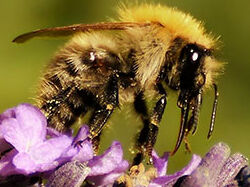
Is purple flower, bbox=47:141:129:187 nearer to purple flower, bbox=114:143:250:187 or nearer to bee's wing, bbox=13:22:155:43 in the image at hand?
purple flower, bbox=114:143:250:187

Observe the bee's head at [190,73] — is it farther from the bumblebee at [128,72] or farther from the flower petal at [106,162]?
the flower petal at [106,162]

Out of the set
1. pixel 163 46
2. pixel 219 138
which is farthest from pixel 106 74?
pixel 219 138

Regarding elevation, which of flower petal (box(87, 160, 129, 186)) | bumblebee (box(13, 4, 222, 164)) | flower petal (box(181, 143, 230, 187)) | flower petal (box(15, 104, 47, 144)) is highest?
bumblebee (box(13, 4, 222, 164))

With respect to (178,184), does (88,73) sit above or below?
above

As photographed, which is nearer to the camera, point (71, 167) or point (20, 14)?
point (71, 167)

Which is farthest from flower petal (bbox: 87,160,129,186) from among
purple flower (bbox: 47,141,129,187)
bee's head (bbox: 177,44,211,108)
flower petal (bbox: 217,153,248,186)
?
bee's head (bbox: 177,44,211,108)

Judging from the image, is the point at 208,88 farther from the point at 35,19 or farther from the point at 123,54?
the point at 35,19

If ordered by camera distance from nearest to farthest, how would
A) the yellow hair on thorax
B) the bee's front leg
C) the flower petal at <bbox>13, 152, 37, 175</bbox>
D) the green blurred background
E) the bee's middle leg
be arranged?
the flower petal at <bbox>13, 152, 37, 175</bbox>
the bee's middle leg
the bee's front leg
the yellow hair on thorax
the green blurred background
